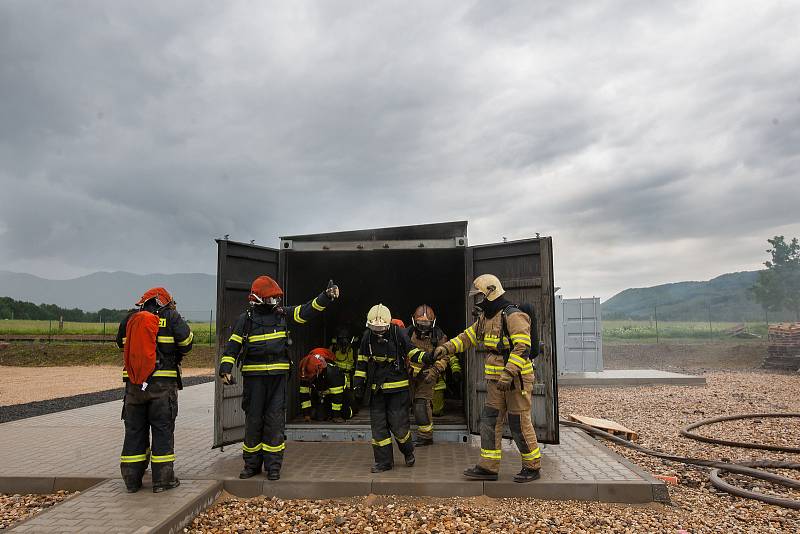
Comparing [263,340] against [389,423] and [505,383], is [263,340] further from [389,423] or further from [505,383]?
[505,383]

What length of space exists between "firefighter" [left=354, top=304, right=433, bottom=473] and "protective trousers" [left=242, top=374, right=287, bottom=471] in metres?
Result: 0.95

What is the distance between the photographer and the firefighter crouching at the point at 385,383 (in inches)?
232

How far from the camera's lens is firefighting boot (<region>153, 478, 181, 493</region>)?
5.09 m

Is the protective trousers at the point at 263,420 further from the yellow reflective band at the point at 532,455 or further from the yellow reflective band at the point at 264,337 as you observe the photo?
the yellow reflective band at the point at 532,455

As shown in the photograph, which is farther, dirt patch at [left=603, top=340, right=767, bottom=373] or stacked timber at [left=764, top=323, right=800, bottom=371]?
dirt patch at [left=603, top=340, right=767, bottom=373]

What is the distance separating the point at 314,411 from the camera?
Answer: 840 cm

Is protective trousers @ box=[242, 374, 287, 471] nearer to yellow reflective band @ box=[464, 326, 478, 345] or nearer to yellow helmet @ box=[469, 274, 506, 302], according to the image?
yellow reflective band @ box=[464, 326, 478, 345]

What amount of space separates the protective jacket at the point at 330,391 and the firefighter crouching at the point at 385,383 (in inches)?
65.5

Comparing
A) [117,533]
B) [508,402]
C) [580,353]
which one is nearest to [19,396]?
[117,533]

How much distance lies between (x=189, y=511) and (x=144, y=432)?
3.37 feet

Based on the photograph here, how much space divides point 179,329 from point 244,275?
1.73m

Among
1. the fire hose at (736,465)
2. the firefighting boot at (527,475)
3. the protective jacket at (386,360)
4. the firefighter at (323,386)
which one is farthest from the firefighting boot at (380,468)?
the fire hose at (736,465)

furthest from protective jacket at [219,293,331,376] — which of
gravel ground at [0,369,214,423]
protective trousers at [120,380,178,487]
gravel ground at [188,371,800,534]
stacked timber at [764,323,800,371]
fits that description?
stacked timber at [764,323,800,371]

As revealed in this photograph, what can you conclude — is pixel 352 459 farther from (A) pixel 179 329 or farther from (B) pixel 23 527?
(B) pixel 23 527
